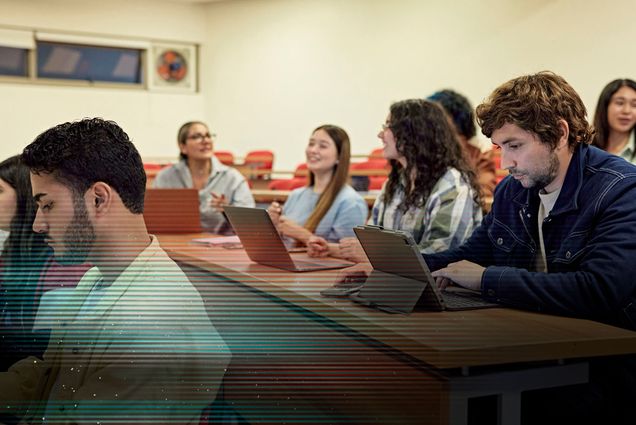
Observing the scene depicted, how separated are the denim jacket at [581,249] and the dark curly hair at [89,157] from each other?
0.63 metres

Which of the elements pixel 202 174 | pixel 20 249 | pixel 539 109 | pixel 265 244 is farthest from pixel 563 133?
pixel 202 174

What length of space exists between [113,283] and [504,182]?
2.74 ft

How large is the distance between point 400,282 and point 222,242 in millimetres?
1072

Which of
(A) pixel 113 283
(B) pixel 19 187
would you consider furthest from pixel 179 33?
(A) pixel 113 283

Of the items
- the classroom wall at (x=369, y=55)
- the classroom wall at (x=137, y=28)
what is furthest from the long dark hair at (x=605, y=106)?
the classroom wall at (x=137, y=28)

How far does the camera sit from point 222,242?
2.18 metres

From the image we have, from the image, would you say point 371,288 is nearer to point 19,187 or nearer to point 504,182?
point 504,182

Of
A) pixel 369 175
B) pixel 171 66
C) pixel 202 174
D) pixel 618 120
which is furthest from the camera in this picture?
pixel 171 66

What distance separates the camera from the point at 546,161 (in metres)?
1.24

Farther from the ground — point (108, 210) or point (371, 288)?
point (108, 210)

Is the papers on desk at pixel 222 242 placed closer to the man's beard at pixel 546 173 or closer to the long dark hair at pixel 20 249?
the long dark hair at pixel 20 249

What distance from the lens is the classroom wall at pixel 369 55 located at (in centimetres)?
419

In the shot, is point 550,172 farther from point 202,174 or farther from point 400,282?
point 202,174

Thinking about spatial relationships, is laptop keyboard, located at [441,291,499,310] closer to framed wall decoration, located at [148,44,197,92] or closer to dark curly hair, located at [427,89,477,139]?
dark curly hair, located at [427,89,477,139]
